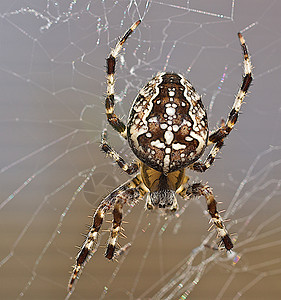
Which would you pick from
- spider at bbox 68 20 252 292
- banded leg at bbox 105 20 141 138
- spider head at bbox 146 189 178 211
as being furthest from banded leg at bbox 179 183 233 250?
banded leg at bbox 105 20 141 138

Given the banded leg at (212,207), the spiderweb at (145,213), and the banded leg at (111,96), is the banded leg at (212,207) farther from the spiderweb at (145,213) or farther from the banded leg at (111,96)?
the spiderweb at (145,213)

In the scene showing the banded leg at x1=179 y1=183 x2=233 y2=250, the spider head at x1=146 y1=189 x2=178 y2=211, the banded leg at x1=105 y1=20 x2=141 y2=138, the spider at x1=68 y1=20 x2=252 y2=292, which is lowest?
the banded leg at x1=179 y1=183 x2=233 y2=250

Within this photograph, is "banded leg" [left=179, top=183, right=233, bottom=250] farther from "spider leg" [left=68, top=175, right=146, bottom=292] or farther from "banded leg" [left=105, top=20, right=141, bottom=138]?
"banded leg" [left=105, top=20, right=141, bottom=138]

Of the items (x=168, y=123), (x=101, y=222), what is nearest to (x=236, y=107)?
Answer: (x=168, y=123)

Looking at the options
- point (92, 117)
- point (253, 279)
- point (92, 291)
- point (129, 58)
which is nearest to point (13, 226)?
point (92, 291)

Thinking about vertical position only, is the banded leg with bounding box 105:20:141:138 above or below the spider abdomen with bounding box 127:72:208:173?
above

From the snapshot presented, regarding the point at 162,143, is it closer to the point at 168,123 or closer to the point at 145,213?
the point at 168,123

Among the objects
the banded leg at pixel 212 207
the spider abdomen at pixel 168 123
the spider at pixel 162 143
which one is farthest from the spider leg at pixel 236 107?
the banded leg at pixel 212 207

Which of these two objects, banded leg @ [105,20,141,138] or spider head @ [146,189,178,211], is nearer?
banded leg @ [105,20,141,138]
